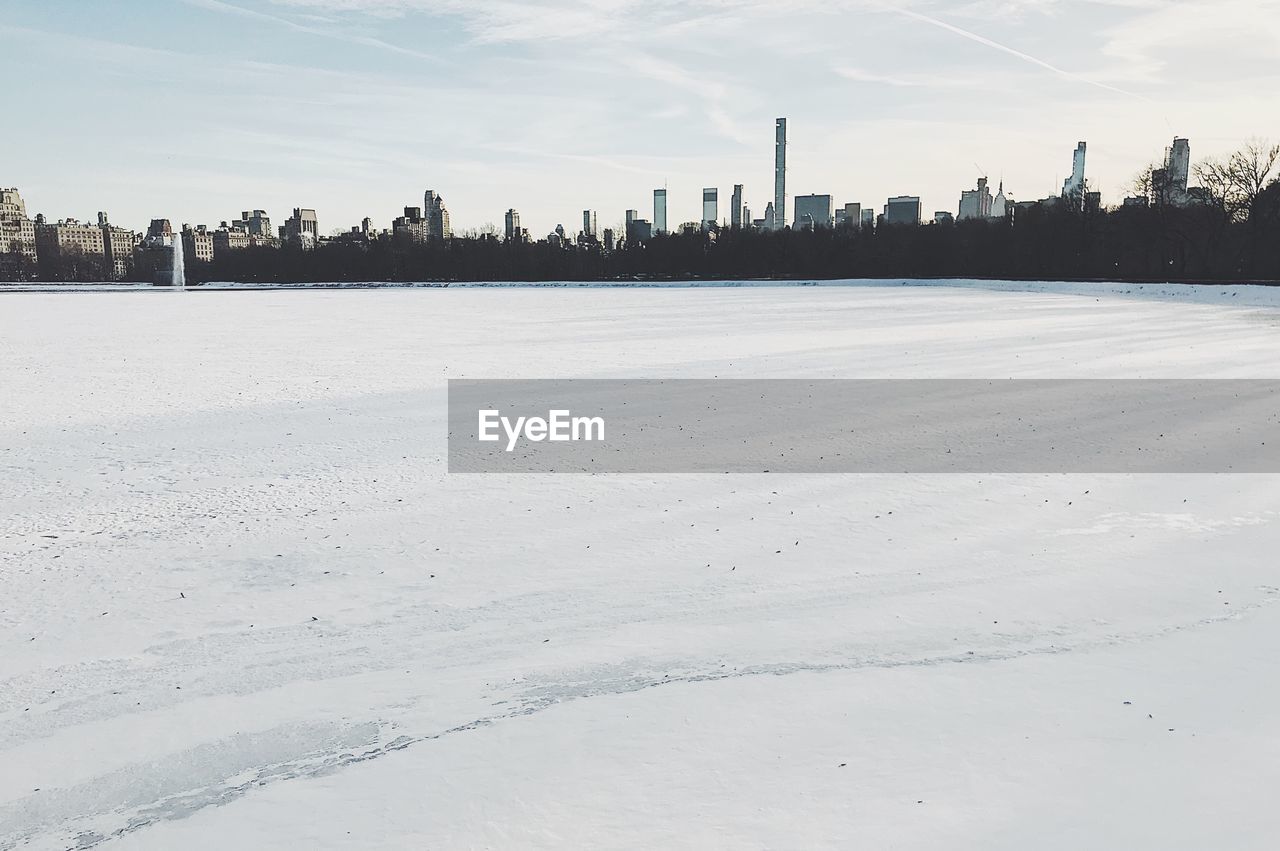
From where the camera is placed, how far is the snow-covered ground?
3576mm

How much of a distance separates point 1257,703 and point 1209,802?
1074 millimetres

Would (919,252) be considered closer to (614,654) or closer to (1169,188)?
(1169,188)

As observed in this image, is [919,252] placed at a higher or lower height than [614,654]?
higher

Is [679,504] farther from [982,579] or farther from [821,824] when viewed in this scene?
[821,824]

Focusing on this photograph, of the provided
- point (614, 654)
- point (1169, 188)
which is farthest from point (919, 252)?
point (614, 654)

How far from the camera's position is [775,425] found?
10930 mm

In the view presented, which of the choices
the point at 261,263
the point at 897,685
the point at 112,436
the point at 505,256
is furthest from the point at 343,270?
the point at 897,685

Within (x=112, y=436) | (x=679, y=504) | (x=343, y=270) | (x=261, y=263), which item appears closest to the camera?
(x=679, y=504)

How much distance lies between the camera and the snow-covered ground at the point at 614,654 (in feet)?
11.7

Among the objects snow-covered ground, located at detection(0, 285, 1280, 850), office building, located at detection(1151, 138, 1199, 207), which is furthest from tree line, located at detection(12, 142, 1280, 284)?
snow-covered ground, located at detection(0, 285, 1280, 850)

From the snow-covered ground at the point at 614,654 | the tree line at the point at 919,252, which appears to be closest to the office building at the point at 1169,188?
the tree line at the point at 919,252

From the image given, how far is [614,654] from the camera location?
16.1 ft

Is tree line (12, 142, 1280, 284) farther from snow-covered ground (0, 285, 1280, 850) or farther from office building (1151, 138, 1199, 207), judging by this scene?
snow-covered ground (0, 285, 1280, 850)

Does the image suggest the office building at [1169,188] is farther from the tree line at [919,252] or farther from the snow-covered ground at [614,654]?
the snow-covered ground at [614,654]
